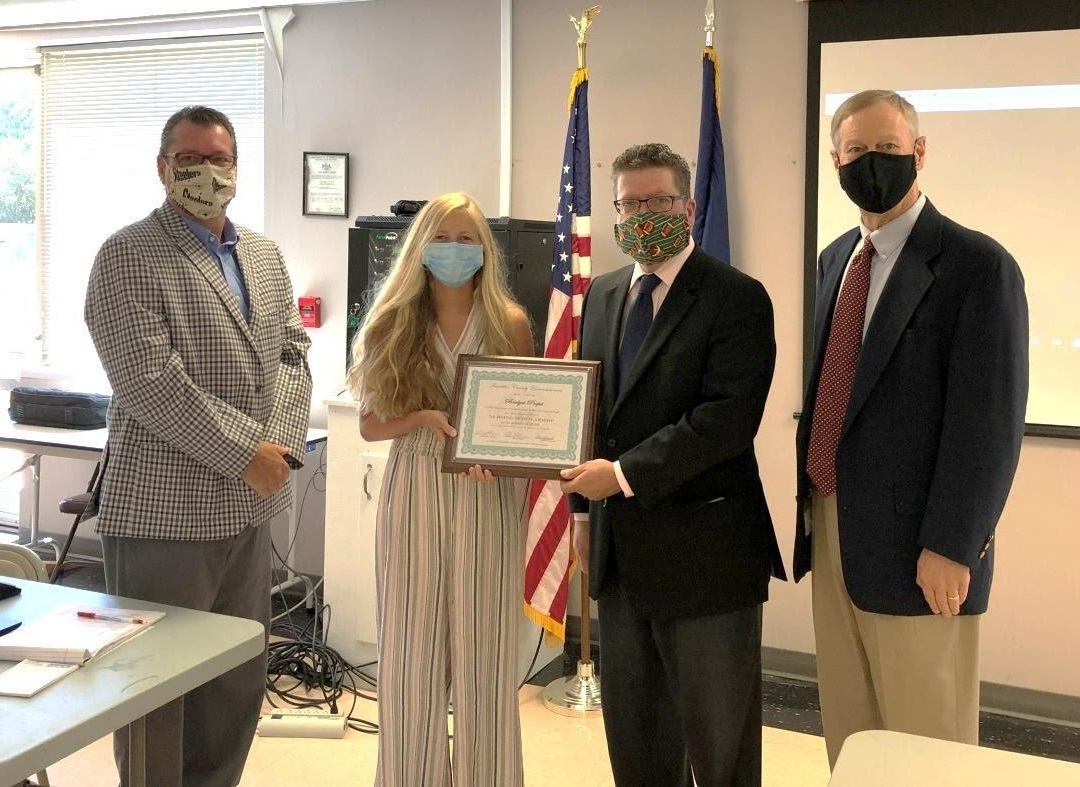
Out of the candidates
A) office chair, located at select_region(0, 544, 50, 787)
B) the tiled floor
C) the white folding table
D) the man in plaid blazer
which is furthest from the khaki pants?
office chair, located at select_region(0, 544, 50, 787)

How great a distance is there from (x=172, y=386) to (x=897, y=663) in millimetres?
1598

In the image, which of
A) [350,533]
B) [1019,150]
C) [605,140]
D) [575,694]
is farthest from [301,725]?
[1019,150]

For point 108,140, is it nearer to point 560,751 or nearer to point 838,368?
point 560,751

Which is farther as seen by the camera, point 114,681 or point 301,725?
point 301,725

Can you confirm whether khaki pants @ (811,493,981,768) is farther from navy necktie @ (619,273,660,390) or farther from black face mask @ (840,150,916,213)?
black face mask @ (840,150,916,213)

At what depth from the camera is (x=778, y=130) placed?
3512 millimetres

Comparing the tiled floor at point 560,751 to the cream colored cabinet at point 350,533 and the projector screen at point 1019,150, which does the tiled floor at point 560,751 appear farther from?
the projector screen at point 1019,150

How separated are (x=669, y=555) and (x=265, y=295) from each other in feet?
3.85

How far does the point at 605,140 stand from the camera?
3.77 m

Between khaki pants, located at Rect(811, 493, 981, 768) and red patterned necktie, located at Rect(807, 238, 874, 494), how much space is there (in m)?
0.07

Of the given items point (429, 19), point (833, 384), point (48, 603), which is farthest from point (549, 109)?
point (48, 603)

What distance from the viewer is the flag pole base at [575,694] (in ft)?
10.9

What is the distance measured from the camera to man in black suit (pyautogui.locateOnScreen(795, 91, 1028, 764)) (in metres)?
1.73

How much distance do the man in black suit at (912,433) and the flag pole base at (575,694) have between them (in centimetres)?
151
